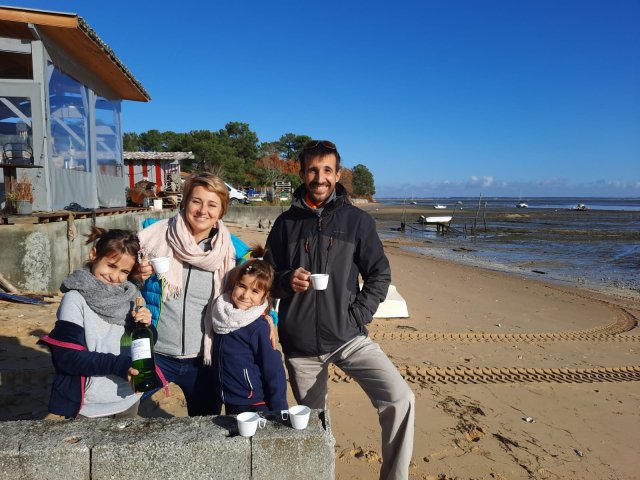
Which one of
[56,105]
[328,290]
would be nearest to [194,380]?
[328,290]

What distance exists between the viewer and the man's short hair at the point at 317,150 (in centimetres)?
277

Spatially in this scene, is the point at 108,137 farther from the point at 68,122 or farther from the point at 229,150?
the point at 229,150

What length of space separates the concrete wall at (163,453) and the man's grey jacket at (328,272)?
2.55ft

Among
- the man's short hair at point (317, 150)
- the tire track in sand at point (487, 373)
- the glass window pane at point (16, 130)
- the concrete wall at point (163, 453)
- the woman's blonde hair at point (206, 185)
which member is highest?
the glass window pane at point (16, 130)

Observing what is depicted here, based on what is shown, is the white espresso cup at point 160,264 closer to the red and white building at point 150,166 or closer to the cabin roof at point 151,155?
the red and white building at point 150,166

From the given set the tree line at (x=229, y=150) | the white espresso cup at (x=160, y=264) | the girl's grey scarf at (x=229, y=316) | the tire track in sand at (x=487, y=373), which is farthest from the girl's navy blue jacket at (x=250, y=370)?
the tree line at (x=229, y=150)

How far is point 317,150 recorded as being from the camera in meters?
2.77

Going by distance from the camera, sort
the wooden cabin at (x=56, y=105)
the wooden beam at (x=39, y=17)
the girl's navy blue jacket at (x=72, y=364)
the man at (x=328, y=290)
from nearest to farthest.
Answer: the girl's navy blue jacket at (x=72, y=364) < the man at (x=328, y=290) < the wooden beam at (x=39, y=17) < the wooden cabin at (x=56, y=105)

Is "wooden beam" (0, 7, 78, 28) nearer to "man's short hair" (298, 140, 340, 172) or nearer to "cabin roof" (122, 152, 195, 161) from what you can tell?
"man's short hair" (298, 140, 340, 172)

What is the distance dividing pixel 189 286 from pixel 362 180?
94118 mm

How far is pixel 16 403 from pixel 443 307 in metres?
7.43

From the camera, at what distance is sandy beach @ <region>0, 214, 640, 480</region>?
3574mm

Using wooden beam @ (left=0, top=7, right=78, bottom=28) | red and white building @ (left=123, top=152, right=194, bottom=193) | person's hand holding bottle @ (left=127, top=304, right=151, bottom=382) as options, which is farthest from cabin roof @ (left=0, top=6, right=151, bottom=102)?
red and white building @ (left=123, top=152, right=194, bottom=193)

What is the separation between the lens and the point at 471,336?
7.18 metres
